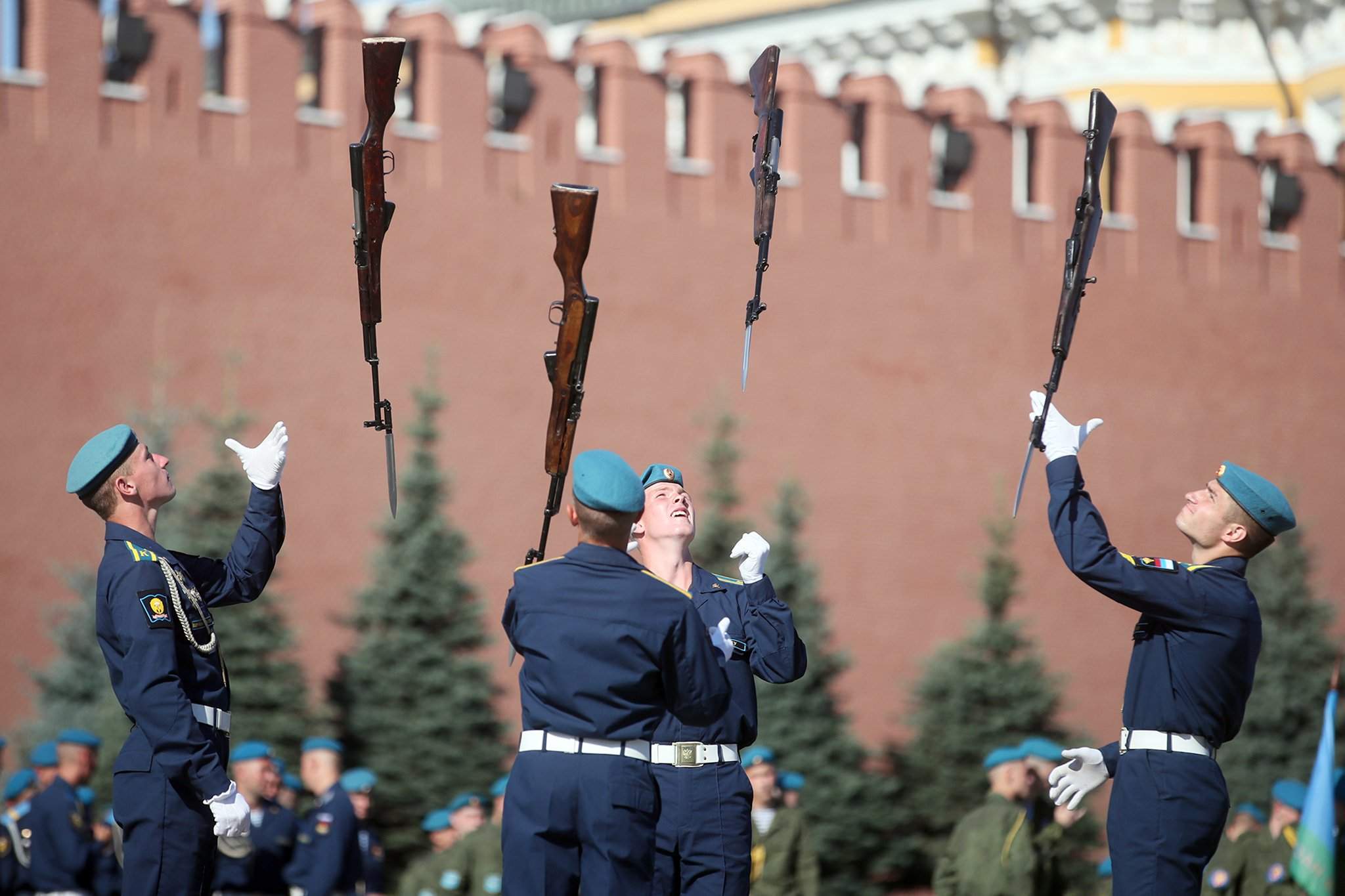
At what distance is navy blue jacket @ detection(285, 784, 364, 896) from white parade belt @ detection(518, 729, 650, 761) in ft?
15.4

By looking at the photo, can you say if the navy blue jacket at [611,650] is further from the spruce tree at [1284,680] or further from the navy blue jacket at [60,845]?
the spruce tree at [1284,680]

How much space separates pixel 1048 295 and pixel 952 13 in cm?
496

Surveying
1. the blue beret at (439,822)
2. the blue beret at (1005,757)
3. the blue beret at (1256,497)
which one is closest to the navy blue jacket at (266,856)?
the blue beret at (439,822)

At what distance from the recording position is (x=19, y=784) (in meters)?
10.1

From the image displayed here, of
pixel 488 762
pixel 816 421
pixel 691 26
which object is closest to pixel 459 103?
pixel 816 421

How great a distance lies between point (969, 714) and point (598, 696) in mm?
10795

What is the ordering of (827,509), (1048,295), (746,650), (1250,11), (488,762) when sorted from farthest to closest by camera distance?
(1250,11) → (1048,295) → (827,509) → (488,762) → (746,650)

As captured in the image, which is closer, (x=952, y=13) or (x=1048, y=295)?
(x=1048, y=295)

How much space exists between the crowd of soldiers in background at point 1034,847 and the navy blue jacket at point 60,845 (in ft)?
13.1

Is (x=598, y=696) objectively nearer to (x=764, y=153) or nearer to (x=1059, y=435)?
(x=1059, y=435)

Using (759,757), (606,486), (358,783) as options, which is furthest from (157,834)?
(759,757)

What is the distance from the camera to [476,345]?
15141mm

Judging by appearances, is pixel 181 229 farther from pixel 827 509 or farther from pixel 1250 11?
pixel 1250 11

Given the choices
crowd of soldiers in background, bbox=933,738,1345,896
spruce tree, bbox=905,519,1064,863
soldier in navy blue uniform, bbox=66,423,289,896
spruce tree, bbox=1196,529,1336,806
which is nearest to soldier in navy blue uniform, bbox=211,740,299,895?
crowd of soldiers in background, bbox=933,738,1345,896
